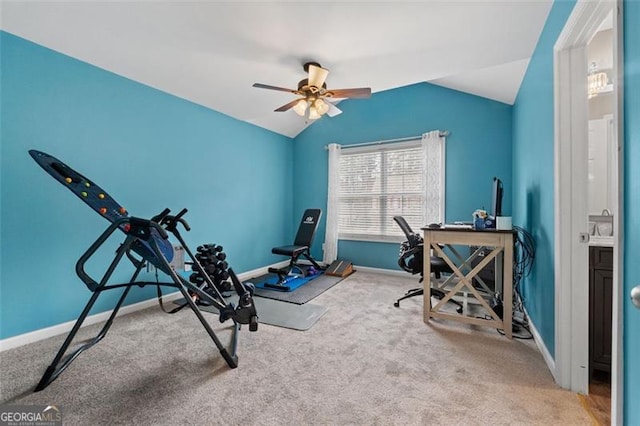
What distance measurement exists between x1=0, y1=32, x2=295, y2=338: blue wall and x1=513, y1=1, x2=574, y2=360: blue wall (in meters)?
3.66

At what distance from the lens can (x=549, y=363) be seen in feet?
5.77

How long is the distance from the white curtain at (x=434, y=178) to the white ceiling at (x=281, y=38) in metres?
1.09

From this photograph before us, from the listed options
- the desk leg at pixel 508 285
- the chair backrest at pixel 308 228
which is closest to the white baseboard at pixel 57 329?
the chair backrest at pixel 308 228

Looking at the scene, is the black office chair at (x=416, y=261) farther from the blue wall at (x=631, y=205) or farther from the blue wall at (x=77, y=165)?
the blue wall at (x=77, y=165)

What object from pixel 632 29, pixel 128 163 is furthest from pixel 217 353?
pixel 632 29

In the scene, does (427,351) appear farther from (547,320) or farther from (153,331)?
(153,331)

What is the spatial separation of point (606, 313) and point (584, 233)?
0.52 m

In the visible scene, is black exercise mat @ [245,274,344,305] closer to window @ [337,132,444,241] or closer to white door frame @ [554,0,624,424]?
window @ [337,132,444,241]

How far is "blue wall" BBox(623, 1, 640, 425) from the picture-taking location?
83cm

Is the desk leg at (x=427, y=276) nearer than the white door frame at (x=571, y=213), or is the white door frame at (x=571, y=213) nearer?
the white door frame at (x=571, y=213)

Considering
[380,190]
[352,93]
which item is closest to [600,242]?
[352,93]

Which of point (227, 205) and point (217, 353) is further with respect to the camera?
point (227, 205)

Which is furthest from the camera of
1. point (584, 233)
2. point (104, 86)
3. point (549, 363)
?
point (104, 86)

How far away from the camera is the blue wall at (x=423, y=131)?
146 inches
